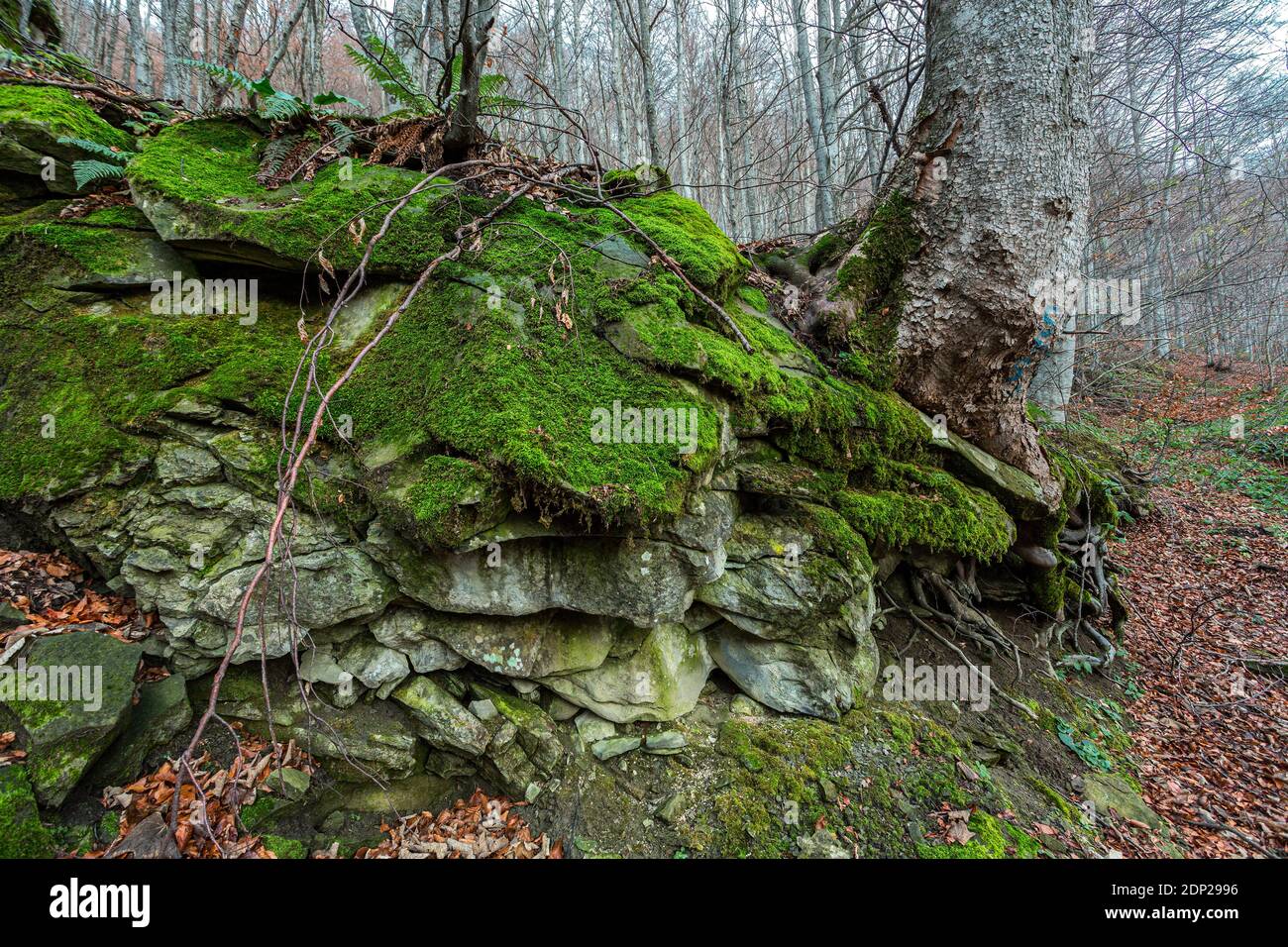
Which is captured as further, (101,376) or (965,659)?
(965,659)

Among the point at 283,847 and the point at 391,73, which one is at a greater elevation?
the point at 391,73

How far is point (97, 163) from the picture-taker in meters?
3.46

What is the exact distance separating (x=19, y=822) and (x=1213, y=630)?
1026cm

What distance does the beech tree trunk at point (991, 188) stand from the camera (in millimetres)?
3789

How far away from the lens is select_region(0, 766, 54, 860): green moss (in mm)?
2242

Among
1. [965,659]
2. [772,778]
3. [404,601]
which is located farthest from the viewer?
[965,659]

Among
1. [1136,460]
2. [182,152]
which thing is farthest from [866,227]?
[1136,460]

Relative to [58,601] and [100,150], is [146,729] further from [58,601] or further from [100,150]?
[100,150]

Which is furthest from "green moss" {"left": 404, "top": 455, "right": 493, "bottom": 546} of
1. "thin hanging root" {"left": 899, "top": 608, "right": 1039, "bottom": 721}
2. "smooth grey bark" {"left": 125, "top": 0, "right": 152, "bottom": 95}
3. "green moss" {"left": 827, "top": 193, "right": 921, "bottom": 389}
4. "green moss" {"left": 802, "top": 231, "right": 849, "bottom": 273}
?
"smooth grey bark" {"left": 125, "top": 0, "right": 152, "bottom": 95}

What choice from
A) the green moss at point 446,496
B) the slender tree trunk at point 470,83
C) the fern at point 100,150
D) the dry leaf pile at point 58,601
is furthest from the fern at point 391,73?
the dry leaf pile at point 58,601

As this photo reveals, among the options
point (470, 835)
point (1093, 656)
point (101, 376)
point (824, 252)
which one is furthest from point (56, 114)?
point (1093, 656)

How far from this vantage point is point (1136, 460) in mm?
10570

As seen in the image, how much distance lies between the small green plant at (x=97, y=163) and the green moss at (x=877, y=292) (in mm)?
5635

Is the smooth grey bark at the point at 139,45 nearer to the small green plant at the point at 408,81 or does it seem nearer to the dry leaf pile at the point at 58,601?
the small green plant at the point at 408,81
